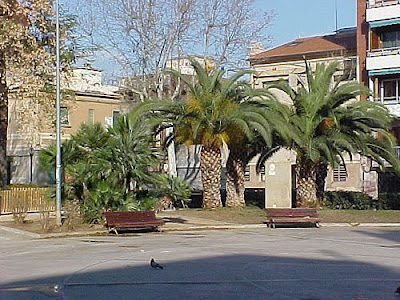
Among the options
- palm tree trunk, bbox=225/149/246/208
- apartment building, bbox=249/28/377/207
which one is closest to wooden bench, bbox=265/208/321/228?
palm tree trunk, bbox=225/149/246/208

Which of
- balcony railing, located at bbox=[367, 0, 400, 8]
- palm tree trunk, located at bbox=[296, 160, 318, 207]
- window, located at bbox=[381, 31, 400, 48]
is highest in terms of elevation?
balcony railing, located at bbox=[367, 0, 400, 8]

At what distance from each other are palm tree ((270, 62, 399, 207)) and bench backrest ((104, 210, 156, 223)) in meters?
9.90

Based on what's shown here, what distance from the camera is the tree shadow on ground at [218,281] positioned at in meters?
11.9

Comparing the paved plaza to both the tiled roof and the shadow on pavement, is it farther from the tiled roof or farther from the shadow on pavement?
the tiled roof

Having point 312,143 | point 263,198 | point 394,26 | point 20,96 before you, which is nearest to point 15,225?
point 20,96

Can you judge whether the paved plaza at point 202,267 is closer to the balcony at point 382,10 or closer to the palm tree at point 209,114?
the palm tree at point 209,114

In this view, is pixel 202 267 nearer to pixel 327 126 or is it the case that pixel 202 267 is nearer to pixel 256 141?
pixel 327 126

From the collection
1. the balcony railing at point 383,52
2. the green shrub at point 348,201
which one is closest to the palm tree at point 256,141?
the green shrub at point 348,201

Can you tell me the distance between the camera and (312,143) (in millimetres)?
34062

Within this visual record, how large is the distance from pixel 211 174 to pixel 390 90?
20031mm

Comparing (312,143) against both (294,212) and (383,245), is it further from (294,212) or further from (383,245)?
(383,245)

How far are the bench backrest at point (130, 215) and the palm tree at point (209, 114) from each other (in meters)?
7.55

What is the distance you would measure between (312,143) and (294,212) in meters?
5.51

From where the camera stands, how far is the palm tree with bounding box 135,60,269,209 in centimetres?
3362
